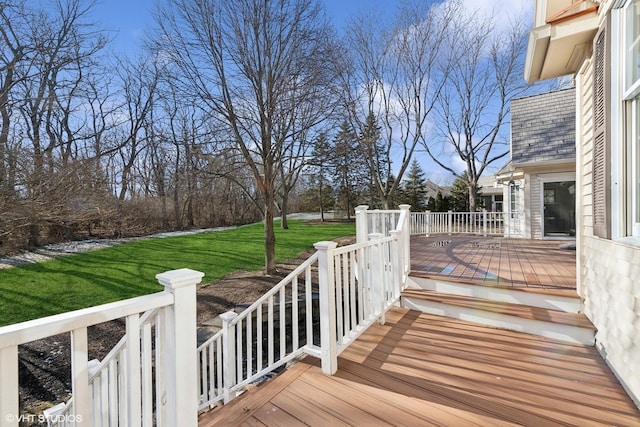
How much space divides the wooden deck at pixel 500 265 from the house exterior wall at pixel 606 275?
72cm

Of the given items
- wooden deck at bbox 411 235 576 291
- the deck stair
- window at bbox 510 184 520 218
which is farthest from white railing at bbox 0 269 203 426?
window at bbox 510 184 520 218

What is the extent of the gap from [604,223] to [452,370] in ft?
5.50

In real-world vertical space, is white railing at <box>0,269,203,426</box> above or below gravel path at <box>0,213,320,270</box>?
above

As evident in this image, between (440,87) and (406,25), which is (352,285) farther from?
(440,87)

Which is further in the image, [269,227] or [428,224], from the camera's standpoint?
[428,224]

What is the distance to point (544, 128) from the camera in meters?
8.63

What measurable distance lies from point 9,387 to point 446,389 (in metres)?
2.38

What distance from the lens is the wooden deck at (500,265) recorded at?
3.96 meters

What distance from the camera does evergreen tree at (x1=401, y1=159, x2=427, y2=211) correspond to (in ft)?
86.0

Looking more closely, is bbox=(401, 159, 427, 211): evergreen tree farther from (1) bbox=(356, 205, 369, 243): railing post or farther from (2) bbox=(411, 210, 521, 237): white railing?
(1) bbox=(356, 205, 369, 243): railing post

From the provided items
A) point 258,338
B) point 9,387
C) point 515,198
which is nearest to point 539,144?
point 515,198

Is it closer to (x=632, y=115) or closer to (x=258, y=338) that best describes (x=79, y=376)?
(x=258, y=338)

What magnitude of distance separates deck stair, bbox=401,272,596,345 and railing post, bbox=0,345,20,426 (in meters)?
3.64

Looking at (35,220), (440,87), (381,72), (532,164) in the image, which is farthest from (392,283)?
(440,87)
